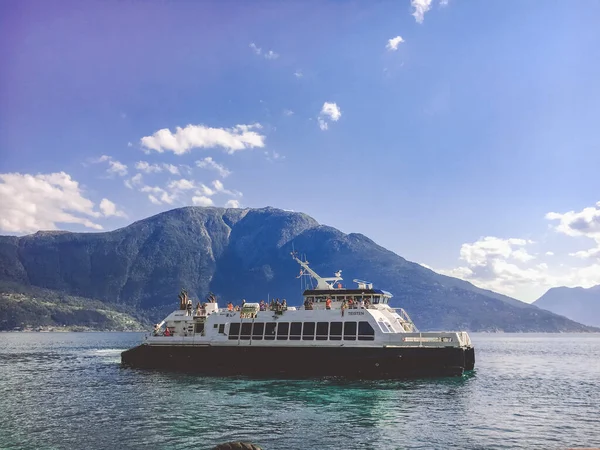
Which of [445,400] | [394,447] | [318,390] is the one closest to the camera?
[394,447]

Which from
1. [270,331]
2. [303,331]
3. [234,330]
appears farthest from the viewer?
[234,330]

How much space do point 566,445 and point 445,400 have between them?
10140mm

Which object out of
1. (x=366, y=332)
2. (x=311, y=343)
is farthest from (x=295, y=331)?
(x=366, y=332)

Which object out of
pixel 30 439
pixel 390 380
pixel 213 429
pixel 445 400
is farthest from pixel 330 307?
pixel 30 439

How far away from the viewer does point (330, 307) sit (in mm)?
43938

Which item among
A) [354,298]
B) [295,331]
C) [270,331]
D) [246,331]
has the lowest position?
[246,331]

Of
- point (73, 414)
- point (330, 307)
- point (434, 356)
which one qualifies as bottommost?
point (73, 414)

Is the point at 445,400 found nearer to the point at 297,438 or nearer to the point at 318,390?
the point at 318,390

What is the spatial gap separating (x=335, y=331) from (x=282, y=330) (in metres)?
4.80

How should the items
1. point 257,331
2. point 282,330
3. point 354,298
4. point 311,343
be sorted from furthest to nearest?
1. point 354,298
2. point 257,331
3. point 282,330
4. point 311,343

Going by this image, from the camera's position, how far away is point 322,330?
138 ft

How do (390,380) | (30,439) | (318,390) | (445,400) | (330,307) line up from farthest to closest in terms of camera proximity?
(330,307), (390,380), (318,390), (445,400), (30,439)

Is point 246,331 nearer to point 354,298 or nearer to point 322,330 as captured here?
point 322,330

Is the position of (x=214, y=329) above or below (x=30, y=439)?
above
